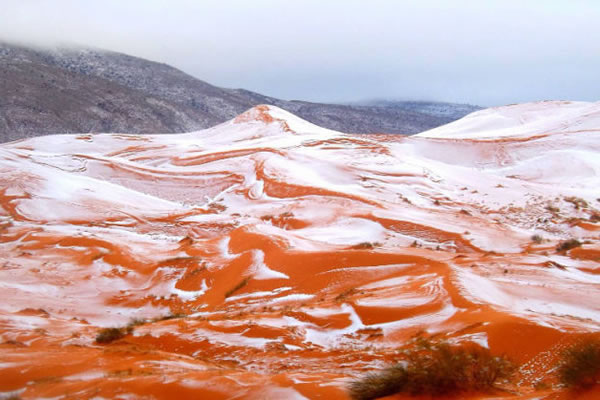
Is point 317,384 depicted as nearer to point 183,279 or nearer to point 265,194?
point 183,279

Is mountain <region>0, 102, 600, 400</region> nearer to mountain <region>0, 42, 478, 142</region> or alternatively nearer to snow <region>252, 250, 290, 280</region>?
snow <region>252, 250, 290, 280</region>

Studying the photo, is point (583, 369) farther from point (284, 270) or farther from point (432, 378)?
point (284, 270)

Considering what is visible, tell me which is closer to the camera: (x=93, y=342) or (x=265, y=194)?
(x=93, y=342)

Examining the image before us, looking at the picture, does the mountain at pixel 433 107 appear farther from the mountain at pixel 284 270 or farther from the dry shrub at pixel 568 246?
the dry shrub at pixel 568 246

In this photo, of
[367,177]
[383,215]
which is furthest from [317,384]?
[367,177]

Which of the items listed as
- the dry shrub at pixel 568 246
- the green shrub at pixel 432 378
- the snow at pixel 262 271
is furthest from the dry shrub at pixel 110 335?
the dry shrub at pixel 568 246
